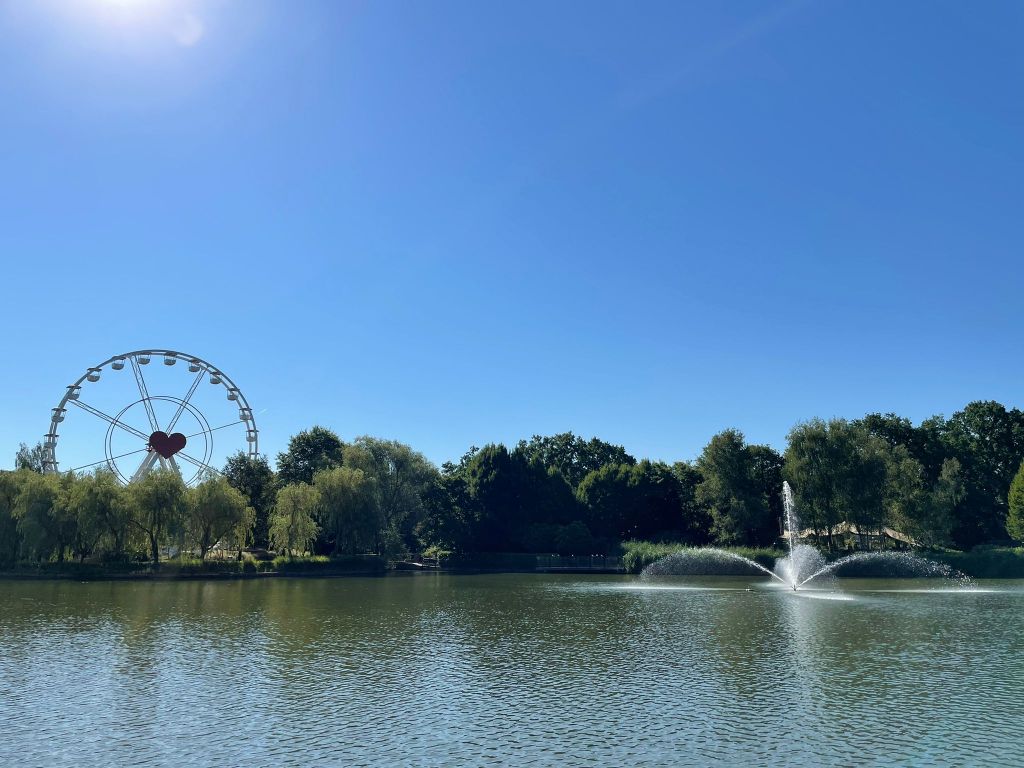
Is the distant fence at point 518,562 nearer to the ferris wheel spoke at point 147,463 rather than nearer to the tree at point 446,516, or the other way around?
the tree at point 446,516

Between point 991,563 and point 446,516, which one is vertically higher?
point 446,516

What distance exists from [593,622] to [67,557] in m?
49.6

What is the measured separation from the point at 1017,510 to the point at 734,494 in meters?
26.9

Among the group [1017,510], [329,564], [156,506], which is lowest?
[329,564]

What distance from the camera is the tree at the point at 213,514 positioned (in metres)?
62.7

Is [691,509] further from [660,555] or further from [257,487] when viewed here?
[257,487]

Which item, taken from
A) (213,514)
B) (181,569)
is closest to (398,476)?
(213,514)

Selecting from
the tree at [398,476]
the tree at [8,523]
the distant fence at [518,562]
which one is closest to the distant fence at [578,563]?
the distant fence at [518,562]

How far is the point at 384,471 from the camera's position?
84250 mm

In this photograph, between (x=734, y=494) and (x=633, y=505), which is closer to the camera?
(x=734, y=494)

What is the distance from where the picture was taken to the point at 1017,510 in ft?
247

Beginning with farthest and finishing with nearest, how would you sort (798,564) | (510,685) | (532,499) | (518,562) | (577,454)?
(577,454) → (532,499) → (518,562) → (798,564) → (510,685)

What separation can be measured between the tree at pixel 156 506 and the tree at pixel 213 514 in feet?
3.83

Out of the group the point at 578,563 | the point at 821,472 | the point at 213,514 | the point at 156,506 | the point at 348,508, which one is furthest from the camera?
the point at 578,563
